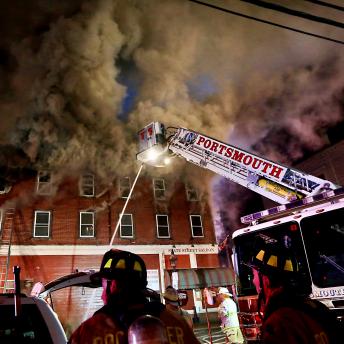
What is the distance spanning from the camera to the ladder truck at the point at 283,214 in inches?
173

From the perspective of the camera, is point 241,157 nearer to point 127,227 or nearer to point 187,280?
point 187,280

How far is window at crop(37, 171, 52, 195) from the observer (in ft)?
58.5

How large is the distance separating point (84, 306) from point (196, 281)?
8.05 meters

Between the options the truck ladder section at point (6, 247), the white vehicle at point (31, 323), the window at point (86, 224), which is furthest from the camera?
the window at point (86, 224)

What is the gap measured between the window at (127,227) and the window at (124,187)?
1290 mm

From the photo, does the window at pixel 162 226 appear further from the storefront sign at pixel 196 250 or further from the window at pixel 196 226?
the window at pixel 196 226

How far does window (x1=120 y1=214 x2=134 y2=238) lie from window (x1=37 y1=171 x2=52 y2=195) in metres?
4.42

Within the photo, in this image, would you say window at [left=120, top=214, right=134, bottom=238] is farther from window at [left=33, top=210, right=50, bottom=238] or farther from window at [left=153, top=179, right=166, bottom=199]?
window at [left=33, top=210, right=50, bottom=238]

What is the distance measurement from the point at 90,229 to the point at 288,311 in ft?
55.7

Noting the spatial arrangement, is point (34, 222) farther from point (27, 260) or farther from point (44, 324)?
point (44, 324)

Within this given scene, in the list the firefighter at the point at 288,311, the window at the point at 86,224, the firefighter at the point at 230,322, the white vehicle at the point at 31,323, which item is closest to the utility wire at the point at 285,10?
the firefighter at the point at 288,311

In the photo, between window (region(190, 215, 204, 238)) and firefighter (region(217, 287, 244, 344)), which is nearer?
firefighter (region(217, 287, 244, 344))

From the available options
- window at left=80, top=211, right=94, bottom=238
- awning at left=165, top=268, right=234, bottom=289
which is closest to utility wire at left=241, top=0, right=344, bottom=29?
awning at left=165, top=268, right=234, bottom=289

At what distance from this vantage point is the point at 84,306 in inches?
635
